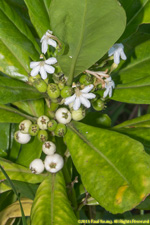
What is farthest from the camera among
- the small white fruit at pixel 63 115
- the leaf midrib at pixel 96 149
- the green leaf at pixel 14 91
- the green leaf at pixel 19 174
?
the green leaf at pixel 19 174

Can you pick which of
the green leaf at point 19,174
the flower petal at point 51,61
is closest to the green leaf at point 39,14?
the flower petal at point 51,61

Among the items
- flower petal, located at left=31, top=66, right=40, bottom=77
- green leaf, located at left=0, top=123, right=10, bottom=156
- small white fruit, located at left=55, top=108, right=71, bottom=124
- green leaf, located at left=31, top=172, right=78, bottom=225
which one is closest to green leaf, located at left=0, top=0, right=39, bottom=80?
flower petal, located at left=31, top=66, right=40, bottom=77

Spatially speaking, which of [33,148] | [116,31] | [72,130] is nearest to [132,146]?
[72,130]

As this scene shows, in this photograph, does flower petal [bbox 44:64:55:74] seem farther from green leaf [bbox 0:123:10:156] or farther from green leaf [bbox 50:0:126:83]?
green leaf [bbox 0:123:10:156]

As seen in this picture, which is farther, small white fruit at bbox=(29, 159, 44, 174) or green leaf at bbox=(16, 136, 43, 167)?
green leaf at bbox=(16, 136, 43, 167)

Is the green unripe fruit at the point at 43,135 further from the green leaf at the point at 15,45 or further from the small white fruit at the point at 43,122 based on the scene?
the green leaf at the point at 15,45

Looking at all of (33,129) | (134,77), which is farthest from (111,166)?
(134,77)

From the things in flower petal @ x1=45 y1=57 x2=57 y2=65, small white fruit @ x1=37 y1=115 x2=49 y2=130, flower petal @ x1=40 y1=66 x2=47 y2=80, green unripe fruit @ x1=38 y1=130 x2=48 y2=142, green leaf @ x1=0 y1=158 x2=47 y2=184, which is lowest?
green leaf @ x1=0 y1=158 x2=47 y2=184
